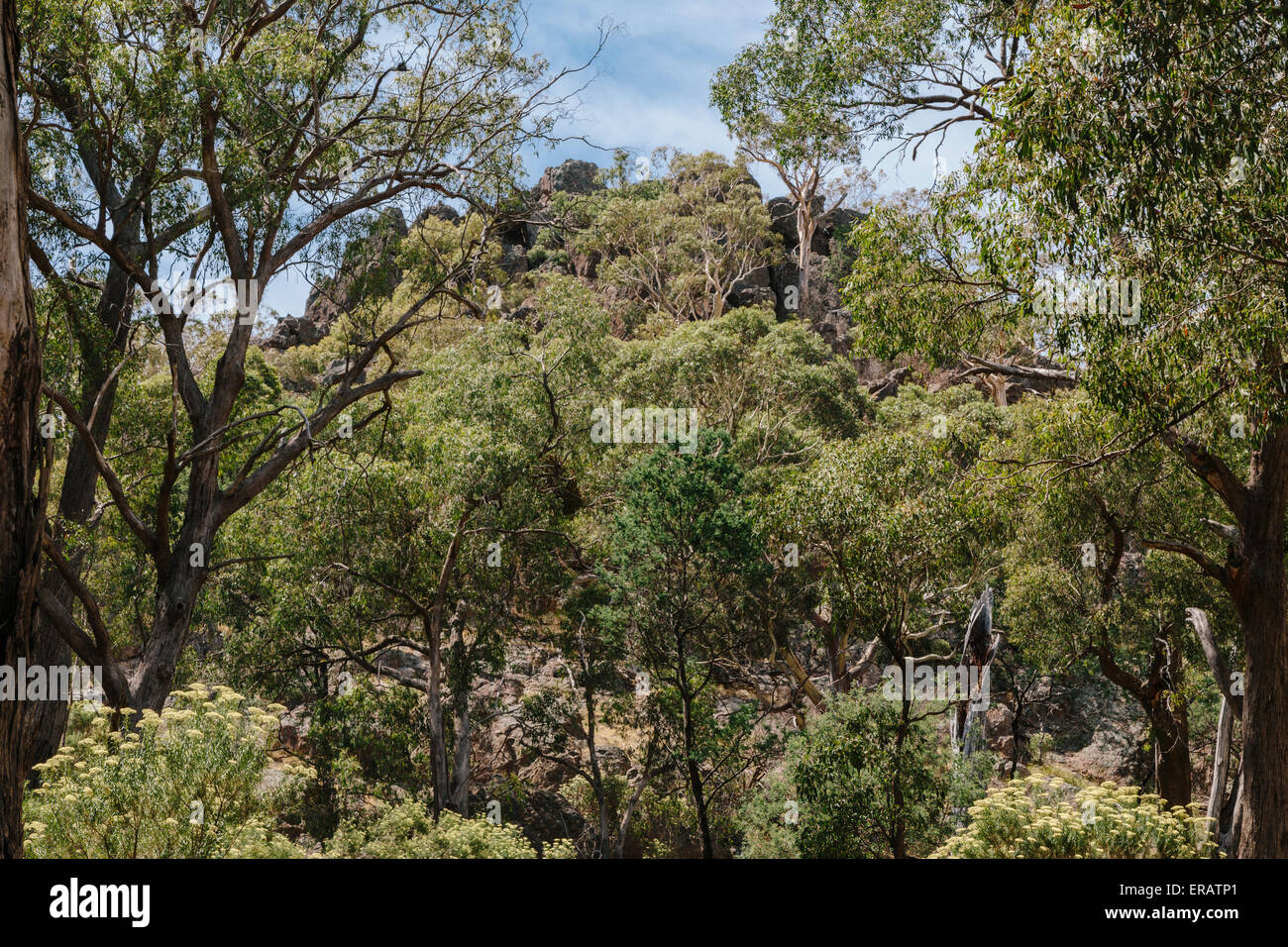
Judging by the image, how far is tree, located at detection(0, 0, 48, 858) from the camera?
12.0ft

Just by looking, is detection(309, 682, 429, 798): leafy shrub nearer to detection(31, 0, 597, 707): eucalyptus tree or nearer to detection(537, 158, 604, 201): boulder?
detection(31, 0, 597, 707): eucalyptus tree

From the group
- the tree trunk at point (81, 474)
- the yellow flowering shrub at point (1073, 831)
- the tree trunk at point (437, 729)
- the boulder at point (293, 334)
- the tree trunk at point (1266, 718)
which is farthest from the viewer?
the boulder at point (293, 334)

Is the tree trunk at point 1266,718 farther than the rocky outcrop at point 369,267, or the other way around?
the rocky outcrop at point 369,267

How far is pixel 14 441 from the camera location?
12.1 feet

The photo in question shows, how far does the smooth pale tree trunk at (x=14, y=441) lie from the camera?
3650 mm

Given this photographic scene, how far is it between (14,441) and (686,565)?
932cm

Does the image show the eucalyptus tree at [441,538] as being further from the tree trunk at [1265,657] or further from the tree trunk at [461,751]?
the tree trunk at [1265,657]

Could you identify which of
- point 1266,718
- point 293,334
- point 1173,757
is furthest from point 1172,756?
point 293,334

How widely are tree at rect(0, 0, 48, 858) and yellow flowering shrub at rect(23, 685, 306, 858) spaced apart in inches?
106

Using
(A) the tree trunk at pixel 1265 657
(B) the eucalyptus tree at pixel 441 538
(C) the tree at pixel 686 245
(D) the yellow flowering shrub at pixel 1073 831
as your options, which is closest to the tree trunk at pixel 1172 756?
(A) the tree trunk at pixel 1265 657

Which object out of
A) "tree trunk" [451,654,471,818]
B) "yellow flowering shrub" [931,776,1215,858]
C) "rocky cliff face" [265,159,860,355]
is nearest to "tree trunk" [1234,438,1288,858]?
"yellow flowering shrub" [931,776,1215,858]

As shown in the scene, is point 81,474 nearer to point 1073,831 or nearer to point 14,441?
point 14,441

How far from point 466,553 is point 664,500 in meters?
2.65

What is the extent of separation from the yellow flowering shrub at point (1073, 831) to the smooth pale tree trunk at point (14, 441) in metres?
6.30
